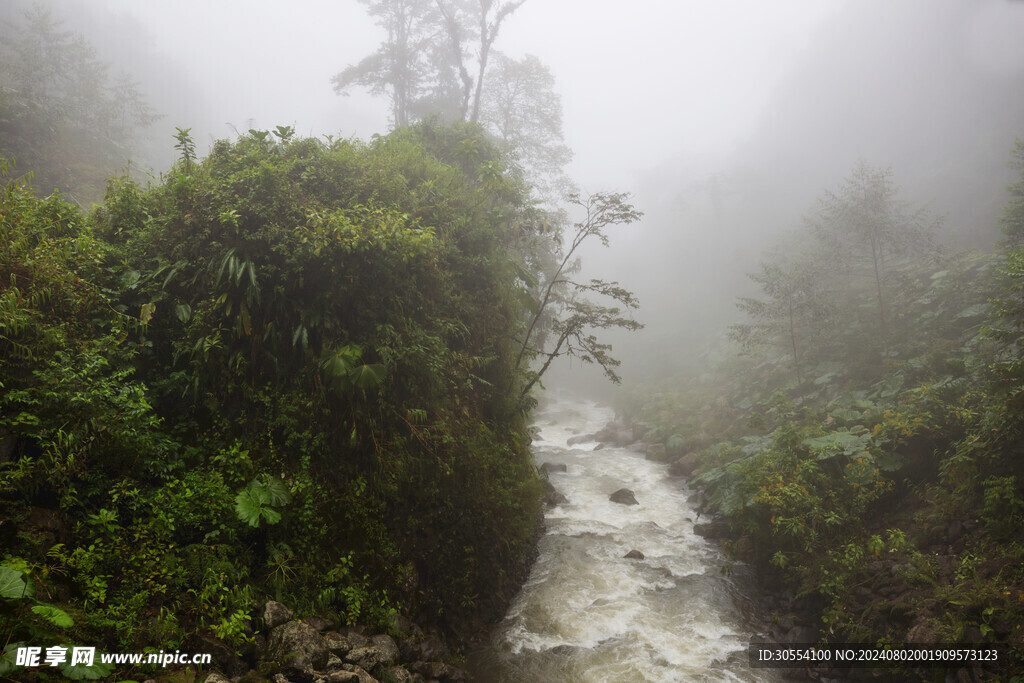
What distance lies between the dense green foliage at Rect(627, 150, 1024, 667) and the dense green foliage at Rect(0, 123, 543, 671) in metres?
6.07

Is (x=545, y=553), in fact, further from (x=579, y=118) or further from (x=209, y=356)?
(x=579, y=118)

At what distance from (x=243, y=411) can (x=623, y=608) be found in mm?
8231

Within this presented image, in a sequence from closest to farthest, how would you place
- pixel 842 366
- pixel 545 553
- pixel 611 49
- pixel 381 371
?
pixel 381 371 → pixel 545 553 → pixel 842 366 → pixel 611 49

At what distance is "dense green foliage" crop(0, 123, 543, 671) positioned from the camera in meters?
4.55

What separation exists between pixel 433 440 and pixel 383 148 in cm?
767

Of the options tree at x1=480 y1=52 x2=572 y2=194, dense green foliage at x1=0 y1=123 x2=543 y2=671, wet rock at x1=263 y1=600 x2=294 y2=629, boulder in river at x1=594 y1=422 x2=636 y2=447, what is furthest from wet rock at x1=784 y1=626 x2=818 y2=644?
tree at x1=480 y1=52 x2=572 y2=194

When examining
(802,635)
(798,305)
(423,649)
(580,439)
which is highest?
(798,305)

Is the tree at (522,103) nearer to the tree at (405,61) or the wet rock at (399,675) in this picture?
the tree at (405,61)

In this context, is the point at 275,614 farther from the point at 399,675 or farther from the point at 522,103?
the point at 522,103

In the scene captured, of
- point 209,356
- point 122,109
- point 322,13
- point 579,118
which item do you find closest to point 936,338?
point 209,356

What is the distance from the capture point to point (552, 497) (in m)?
14.2

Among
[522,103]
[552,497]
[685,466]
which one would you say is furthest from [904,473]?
[522,103]

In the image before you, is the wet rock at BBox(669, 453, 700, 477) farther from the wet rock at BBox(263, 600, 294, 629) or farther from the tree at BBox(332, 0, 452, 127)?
the tree at BBox(332, 0, 452, 127)

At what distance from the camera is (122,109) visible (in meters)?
28.4
